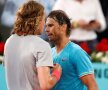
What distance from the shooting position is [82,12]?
734 cm

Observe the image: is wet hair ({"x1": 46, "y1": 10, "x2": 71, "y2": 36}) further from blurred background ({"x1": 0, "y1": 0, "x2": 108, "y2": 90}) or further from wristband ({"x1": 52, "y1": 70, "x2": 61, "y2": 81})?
blurred background ({"x1": 0, "y1": 0, "x2": 108, "y2": 90})

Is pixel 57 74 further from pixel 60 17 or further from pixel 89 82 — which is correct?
pixel 60 17

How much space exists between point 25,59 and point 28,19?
0.91 ft

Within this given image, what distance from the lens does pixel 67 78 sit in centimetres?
395

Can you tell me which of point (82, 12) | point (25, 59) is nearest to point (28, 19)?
point (25, 59)

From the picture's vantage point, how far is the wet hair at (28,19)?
352 centimetres

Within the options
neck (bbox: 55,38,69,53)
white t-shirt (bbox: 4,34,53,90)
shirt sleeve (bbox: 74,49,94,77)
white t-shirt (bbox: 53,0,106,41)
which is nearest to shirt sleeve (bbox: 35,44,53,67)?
white t-shirt (bbox: 4,34,53,90)

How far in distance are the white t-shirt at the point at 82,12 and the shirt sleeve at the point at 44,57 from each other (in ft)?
11.9

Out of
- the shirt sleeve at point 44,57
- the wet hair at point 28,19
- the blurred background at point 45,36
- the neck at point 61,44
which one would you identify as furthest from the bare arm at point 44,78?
the blurred background at point 45,36

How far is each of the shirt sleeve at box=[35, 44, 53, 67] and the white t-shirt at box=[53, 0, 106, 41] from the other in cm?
363

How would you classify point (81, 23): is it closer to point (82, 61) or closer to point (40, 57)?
point (82, 61)

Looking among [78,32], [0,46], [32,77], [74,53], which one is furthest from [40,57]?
[78,32]

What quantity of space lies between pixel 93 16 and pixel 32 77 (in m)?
4.09

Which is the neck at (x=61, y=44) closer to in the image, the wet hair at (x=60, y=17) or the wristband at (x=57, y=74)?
the wet hair at (x=60, y=17)
